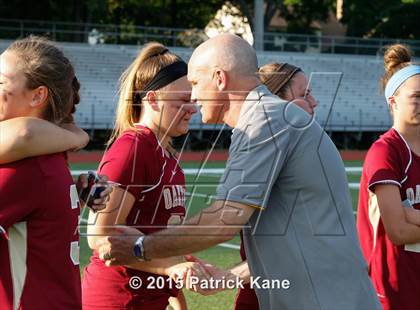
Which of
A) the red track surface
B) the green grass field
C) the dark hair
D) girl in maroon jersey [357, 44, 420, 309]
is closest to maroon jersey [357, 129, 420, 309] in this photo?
girl in maroon jersey [357, 44, 420, 309]

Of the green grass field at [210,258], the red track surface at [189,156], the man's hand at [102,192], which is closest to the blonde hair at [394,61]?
the man's hand at [102,192]

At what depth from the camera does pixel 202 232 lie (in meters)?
2.80

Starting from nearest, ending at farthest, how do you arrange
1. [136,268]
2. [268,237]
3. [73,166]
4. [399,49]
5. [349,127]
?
[268,237] → [136,268] → [399,49] → [73,166] → [349,127]

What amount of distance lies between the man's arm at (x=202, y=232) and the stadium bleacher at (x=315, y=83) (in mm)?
24696

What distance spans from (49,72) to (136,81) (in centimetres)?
109

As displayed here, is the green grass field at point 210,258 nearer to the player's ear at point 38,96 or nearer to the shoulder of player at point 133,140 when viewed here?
the shoulder of player at point 133,140

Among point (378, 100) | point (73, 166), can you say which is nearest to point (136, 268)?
point (73, 166)

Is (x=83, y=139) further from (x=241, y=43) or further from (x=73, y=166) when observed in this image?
(x=73, y=166)

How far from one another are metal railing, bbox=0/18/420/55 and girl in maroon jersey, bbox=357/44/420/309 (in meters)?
29.2

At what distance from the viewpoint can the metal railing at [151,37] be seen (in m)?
32.8

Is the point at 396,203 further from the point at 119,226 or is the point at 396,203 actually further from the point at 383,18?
the point at 383,18

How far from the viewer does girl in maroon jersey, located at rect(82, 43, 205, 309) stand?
3.50m

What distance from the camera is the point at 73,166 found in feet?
68.4

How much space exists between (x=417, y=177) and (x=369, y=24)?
143ft
